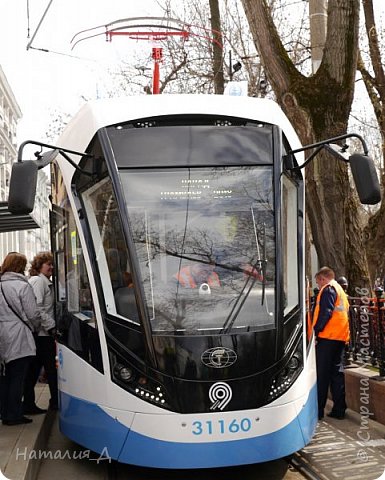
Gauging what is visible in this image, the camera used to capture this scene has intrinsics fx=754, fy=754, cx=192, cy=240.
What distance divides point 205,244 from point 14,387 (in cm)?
261

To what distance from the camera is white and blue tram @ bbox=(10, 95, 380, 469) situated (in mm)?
5633

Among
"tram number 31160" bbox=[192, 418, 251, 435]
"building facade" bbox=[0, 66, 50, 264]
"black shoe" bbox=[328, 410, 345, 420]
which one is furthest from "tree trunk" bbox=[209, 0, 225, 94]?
"building facade" bbox=[0, 66, 50, 264]

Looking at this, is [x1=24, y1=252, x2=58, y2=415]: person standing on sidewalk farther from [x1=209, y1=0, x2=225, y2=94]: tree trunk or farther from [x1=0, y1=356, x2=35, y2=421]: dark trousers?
[x1=209, y1=0, x2=225, y2=94]: tree trunk

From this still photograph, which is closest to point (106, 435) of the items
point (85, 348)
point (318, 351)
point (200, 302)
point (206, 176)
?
point (85, 348)

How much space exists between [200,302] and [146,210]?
34.3 inches

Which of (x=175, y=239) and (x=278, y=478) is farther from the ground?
(x=175, y=239)

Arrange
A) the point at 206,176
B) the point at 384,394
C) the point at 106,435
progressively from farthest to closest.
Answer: the point at 384,394, the point at 206,176, the point at 106,435

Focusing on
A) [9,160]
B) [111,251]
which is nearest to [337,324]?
[111,251]

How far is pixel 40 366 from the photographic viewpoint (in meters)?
8.48

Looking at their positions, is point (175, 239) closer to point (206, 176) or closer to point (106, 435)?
point (206, 176)

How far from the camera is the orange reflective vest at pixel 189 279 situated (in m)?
5.93

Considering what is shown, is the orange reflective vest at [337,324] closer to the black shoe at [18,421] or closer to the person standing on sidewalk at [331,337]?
the person standing on sidewalk at [331,337]

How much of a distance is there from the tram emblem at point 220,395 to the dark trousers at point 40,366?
3.06 meters

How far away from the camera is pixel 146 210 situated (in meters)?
6.09
